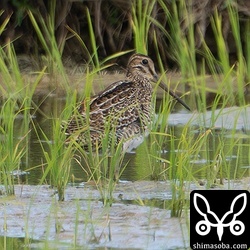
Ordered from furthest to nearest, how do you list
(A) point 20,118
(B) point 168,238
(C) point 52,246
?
(A) point 20,118 < (B) point 168,238 < (C) point 52,246

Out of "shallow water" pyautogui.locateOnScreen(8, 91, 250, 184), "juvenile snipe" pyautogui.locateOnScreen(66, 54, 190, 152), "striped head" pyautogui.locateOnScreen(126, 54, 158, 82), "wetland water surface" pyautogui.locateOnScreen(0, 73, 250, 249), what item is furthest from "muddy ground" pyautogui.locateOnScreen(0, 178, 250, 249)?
"striped head" pyautogui.locateOnScreen(126, 54, 158, 82)

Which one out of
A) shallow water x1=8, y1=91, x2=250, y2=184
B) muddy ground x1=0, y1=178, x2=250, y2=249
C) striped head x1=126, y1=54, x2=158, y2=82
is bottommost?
muddy ground x1=0, y1=178, x2=250, y2=249

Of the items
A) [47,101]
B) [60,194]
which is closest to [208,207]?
[60,194]

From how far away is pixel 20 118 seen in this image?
8.55m

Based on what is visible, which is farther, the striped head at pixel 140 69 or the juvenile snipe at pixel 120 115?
the striped head at pixel 140 69

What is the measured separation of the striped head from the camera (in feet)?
23.2

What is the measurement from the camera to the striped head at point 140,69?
23.2ft

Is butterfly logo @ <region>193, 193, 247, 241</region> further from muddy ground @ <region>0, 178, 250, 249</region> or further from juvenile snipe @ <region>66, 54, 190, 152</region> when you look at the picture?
juvenile snipe @ <region>66, 54, 190, 152</region>

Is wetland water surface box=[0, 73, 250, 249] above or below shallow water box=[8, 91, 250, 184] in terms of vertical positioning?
below

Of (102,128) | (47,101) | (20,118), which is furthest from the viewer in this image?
(47,101)

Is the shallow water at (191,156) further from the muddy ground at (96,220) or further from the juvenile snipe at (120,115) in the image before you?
the muddy ground at (96,220)

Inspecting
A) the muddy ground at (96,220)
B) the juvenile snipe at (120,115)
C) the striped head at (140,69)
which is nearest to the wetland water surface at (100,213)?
the muddy ground at (96,220)

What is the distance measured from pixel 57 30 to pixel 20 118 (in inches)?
95.3

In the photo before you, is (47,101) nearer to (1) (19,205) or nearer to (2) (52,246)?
(1) (19,205)
